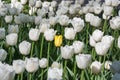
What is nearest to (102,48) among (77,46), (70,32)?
(77,46)

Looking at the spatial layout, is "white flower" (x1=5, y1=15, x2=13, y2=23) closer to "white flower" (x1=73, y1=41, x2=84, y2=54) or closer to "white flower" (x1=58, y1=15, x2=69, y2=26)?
"white flower" (x1=58, y1=15, x2=69, y2=26)

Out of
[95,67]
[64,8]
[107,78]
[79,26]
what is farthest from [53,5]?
[95,67]

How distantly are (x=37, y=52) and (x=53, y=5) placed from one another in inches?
71.9

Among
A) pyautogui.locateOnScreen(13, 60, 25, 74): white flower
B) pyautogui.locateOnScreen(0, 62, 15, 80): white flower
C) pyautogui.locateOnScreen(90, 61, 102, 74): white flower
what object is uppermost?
pyautogui.locateOnScreen(0, 62, 15, 80): white flower

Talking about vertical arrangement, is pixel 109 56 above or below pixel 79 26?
below

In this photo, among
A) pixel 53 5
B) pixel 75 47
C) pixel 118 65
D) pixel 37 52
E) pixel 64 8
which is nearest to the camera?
pixel 118 65

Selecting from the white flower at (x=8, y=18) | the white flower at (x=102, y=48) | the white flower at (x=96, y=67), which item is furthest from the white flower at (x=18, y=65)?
the white flower at (x=8, y=18)

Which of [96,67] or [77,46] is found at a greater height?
[77,46]

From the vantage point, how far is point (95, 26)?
15.9 ft

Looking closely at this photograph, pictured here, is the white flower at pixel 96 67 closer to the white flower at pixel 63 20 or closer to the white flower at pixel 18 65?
the white flower at pixel 18 65

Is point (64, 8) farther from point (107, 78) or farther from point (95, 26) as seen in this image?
point (107, 78)

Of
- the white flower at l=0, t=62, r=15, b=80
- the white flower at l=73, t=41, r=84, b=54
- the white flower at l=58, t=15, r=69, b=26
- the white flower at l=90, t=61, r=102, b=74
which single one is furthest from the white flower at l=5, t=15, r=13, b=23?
the white flower at l=0, t=62, r=15, b=80

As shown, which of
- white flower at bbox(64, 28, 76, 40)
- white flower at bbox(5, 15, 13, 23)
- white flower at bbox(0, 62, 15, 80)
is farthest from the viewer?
white flower at bbox(5, 15, 13, 23)

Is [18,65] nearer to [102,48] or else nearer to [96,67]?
[96,67]
